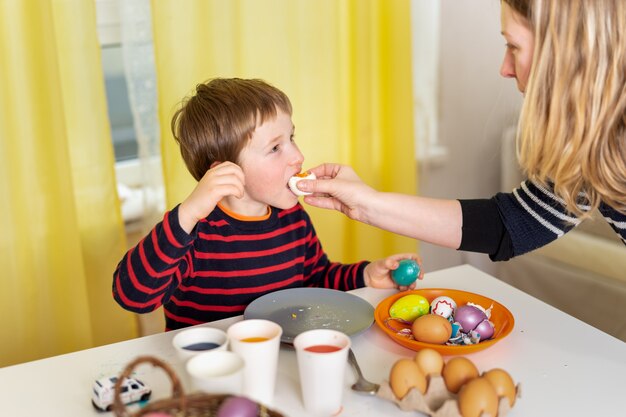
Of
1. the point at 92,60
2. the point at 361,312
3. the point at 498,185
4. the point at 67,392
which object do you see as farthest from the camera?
the point at 498,185

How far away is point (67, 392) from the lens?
1048 mm

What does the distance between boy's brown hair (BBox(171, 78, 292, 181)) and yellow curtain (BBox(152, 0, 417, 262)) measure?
0.42 meters

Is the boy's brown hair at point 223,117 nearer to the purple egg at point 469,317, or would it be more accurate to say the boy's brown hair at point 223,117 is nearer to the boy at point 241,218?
the boy at point 241,218

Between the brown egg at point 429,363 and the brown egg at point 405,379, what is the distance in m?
0.01

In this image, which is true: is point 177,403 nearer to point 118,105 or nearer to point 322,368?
point 322,368

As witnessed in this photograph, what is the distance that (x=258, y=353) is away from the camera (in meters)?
0.92

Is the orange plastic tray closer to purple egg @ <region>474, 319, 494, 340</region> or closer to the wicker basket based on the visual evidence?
purple egg @ <region>474, 319, 494, 340</region>

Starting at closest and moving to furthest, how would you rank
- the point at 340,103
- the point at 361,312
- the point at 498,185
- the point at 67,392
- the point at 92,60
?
the point at 67,392 < the point at 361,312 < the point at 92,60 < the point at 340,103 < the point at 498,185

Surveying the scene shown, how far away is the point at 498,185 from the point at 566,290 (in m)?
0.51

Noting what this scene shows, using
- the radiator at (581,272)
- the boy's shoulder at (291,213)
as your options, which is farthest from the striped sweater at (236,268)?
the radiator at (581,272)

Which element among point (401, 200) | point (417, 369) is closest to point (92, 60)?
point (401, 200)

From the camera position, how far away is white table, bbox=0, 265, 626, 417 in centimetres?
99

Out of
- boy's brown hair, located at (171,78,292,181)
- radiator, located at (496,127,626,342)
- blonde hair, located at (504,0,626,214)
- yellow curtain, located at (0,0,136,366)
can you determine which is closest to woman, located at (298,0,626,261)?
blonde hair, located at (504,0,626,214)

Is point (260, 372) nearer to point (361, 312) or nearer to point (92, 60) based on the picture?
point (361, 312)
